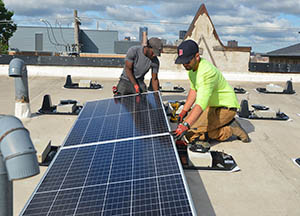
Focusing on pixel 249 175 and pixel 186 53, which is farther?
pixel 249 175

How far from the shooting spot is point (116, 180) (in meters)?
3.10

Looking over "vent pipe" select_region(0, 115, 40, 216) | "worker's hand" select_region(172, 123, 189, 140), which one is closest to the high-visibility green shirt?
"worker's hand" select_region(172, 123, 189, 140)

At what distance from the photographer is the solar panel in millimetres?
2668

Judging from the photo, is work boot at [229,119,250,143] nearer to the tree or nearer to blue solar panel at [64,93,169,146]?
blue solar panel at [64,93,169,146]

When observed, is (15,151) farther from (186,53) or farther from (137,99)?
(137,99)

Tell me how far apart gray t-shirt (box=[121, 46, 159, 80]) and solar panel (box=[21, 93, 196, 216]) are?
3.16m

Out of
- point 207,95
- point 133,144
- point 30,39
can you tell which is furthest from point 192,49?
point 30,39

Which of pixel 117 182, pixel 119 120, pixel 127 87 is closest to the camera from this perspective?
pixel 117 182

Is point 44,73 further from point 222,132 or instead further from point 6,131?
point 6,131

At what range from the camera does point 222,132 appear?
5914mm

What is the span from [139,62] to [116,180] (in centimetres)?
473

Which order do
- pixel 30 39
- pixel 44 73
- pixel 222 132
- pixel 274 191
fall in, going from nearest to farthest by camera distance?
pixel 274 191 < pixel 222 132 < pixel 44 73 < pixel 30 39

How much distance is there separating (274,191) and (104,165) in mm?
2588

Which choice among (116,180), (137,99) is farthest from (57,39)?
(116,180)
